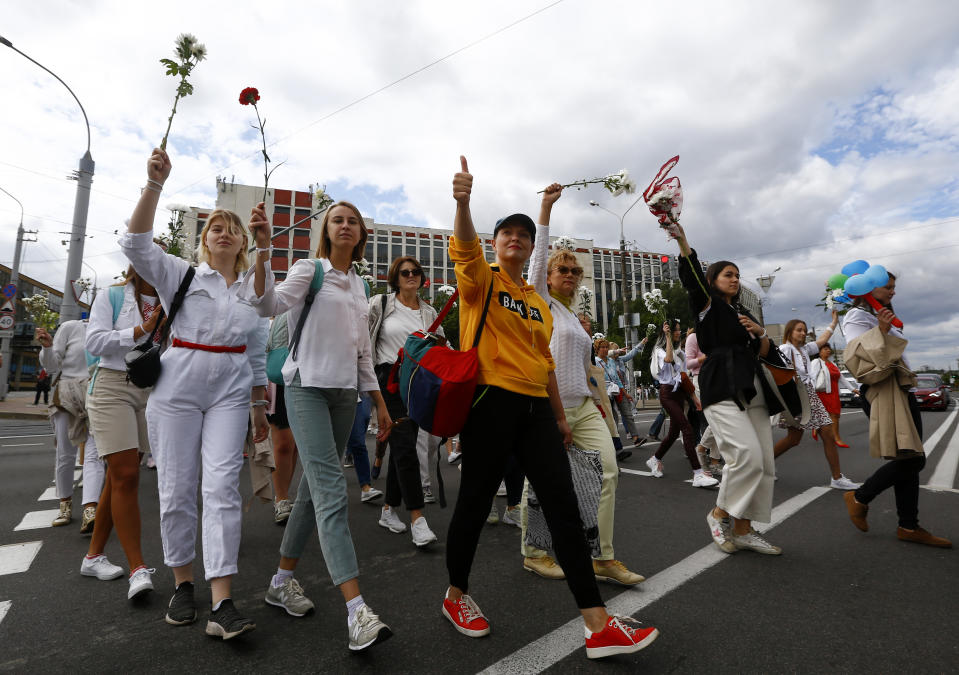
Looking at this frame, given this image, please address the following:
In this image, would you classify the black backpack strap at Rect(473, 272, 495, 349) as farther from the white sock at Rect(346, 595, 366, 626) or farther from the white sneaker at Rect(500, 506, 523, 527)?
the white sneaker at Rect(500, 506, 523, 527)

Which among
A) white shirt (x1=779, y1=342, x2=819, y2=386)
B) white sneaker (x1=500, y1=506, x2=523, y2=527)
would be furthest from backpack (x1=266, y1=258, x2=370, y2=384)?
white shirt (x1=779, y1=342, x2=819, y2=386)

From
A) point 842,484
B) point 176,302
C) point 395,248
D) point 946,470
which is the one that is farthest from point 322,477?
point 395,248

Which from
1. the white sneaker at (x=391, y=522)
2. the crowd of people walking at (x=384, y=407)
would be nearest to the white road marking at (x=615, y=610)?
the crowd of people walking at (x=384, y=407)

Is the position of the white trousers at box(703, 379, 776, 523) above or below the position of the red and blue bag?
below

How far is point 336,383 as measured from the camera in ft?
8.63

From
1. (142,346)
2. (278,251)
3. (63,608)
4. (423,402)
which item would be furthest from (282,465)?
(278,251)

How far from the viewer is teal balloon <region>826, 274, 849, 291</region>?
443 centimetres

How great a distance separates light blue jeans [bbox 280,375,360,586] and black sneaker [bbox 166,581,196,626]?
46 centimetres

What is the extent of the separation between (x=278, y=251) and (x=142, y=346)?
66.2 meters

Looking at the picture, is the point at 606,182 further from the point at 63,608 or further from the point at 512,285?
the point at 63,608

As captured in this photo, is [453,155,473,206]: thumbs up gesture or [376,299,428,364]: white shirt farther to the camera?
[376,299,428,364]: white shirt

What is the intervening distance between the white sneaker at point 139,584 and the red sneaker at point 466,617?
1594 mm

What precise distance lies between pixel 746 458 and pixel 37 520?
18.4ft

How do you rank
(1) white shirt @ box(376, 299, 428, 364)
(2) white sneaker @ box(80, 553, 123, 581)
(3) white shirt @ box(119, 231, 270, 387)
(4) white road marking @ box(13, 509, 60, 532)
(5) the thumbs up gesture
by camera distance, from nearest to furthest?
(5) the thumbs up gesture < (3) white shirt @ box(119, 231, 270, 387) < (2) white sneaker @ box(80, 553, 123, 581) < (4) white road marking @ box(13, 509, 60, 532) < (1) white shirt @ box(376, 299, 428, 364)
